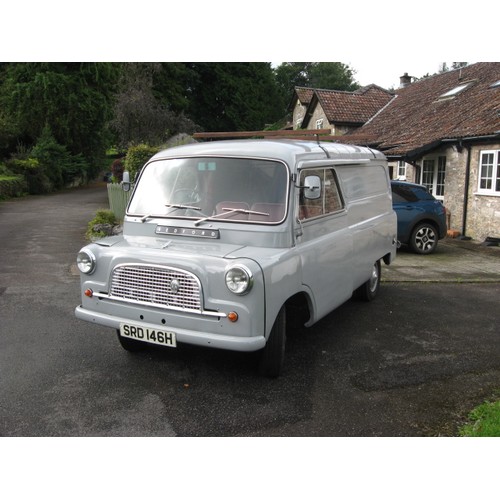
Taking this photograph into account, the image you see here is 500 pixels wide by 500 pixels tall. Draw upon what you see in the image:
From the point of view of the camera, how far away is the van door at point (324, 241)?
495 centimetres

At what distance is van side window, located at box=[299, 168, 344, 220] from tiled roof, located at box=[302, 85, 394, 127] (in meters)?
21.6

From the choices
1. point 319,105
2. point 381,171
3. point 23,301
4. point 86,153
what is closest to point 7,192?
point 86,153

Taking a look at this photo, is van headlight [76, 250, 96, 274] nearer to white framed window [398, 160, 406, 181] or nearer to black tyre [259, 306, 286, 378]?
black tyre [259, 306, 286, 378]

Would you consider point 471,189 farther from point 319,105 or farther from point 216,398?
point 319,105

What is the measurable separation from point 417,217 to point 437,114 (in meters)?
Answer: 9.02

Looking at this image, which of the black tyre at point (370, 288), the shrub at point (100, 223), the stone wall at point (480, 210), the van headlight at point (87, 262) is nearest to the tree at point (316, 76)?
the stone wall at point (480, 210)

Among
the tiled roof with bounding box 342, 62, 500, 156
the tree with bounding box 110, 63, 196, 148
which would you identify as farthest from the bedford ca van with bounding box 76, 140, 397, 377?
the tree with bounding box 110, 63, 196, 148

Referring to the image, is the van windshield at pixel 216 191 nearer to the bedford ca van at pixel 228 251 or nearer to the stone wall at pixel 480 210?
the bedford ca van at pixel 228 251

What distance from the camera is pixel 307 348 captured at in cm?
564

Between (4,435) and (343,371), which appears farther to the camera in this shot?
(343,371)

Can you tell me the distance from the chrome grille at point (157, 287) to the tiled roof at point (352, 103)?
77.7 feet

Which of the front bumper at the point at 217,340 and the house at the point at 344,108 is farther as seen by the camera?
the house at the point at 344,108

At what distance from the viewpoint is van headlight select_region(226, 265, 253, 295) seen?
402 cm

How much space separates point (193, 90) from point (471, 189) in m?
37.3
